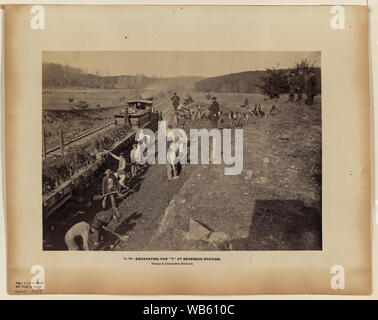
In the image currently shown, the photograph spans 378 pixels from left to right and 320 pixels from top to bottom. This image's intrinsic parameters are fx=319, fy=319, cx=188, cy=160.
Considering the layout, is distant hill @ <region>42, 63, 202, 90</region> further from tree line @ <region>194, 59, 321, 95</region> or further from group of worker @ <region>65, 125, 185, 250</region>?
group of worker @ <region>65, 125, 185, 250</region>

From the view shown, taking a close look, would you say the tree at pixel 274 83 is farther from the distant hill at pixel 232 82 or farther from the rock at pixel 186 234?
the rock at pixel 186 234

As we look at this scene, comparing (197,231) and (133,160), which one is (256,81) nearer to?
(133,160)

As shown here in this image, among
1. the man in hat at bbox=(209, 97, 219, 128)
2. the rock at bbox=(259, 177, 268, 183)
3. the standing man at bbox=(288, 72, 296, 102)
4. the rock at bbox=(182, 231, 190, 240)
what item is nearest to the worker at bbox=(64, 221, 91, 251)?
the rock at bbox=(182, 231, 190, 240)

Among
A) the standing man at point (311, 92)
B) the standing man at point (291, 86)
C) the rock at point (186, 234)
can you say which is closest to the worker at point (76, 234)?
the rock at point (186, 234)

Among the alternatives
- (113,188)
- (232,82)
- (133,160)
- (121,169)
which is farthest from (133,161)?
(232,82)

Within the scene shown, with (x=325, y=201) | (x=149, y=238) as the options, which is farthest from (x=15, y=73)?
(x=325, y=201)

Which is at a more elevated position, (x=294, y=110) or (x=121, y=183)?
(x=294, y=110)

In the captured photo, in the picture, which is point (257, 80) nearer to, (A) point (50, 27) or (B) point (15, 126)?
(A) point (50, 27)

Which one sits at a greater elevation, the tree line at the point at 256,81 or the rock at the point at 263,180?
the tree line at the point at 256,81
